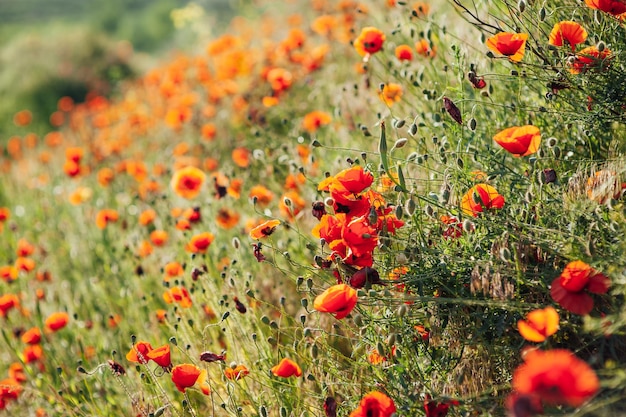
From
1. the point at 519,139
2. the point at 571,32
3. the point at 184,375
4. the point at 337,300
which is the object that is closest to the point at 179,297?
the point at 184,375

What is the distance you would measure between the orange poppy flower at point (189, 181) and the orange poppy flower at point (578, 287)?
2.05 meters

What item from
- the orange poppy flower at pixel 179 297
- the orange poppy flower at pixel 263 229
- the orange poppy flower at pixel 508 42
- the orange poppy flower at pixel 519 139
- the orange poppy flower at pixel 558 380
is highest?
the orange poppy flower at pixel 508 42

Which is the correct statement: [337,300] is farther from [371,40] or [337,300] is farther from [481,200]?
[371,40]

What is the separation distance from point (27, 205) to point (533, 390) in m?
5.32

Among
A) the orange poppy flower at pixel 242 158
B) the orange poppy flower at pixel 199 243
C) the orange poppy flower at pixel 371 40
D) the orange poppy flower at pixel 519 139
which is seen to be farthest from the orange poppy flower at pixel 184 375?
the orange poppy flower at pixel 242 158

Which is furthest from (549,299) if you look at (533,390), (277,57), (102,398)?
(277,57)

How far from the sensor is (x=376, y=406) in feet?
5.23

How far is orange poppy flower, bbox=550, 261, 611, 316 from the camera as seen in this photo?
1.50 metres

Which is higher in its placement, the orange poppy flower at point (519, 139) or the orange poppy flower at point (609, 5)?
the orange poppy flower at point (609, 5)

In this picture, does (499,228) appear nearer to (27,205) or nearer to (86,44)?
(27,205)

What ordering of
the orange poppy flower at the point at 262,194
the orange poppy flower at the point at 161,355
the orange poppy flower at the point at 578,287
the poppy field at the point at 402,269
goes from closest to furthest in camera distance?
the orange poppy flower at the point at 578,287 → the poppy field at the point at 402,269 → the orange poppy flower at the point at 161,355 → the orange poppy flower at the point at 262,194

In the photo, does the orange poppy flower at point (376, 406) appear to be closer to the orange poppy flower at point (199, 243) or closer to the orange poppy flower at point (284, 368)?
the orange poppy flower at point (284, 368)

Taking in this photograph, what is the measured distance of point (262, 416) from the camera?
1.95 m

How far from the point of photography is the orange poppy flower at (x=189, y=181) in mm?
3164
